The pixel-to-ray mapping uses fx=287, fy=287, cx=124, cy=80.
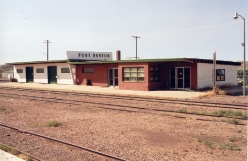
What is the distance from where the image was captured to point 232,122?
1126cm

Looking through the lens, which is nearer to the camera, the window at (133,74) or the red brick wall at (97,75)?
the window at (133,74)

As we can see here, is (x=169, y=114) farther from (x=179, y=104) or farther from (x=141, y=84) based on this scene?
(x=141, y=84)

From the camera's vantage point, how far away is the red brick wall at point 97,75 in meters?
32.3

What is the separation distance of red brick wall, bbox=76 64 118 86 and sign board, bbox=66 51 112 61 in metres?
6.18

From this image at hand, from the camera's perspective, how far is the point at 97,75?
33.3 metres

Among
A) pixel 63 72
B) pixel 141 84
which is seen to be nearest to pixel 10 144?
pixel 141 84

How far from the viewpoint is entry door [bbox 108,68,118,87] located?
31547 millimetres

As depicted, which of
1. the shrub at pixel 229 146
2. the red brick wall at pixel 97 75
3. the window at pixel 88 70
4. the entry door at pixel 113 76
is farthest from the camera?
the window at pixel 88 70

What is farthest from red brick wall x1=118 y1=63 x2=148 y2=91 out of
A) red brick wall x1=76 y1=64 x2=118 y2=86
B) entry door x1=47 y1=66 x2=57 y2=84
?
entry door x1=47 y1=66 x2=57 y2=84

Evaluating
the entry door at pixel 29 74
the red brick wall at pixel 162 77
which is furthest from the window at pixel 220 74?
the entry door at pixel 29 74

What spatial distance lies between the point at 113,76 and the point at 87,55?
1438cm

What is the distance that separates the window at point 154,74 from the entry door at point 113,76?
18.1 ft

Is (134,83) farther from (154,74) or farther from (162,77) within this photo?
(162,77)

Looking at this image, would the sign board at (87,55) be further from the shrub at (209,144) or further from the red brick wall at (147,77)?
the shrub at (209,144)
